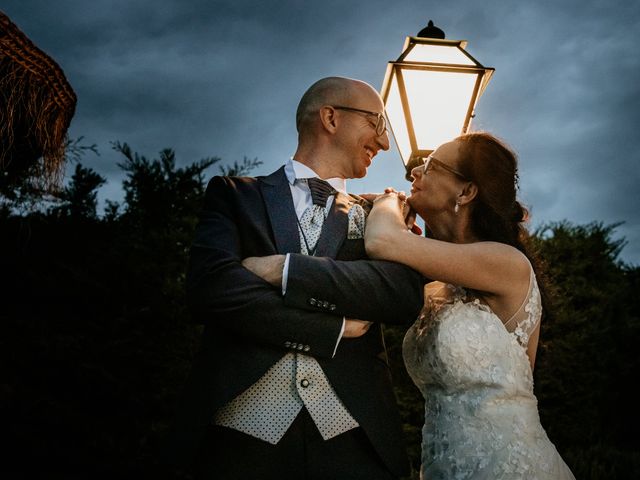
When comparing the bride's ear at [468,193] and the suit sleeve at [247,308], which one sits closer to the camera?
the suit sleeve at [247,308]

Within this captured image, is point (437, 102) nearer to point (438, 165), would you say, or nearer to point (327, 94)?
point (438, 165)

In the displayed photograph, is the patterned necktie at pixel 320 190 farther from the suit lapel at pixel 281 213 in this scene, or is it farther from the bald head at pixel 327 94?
the bald head at pixel 327 94

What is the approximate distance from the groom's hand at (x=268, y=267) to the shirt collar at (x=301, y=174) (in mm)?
543

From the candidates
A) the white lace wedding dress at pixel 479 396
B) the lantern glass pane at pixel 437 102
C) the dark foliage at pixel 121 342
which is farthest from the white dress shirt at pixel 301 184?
the dark foliage at pixel 121 342

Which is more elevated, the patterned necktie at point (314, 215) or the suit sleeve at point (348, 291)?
the patterned necktie at point (314, 215)

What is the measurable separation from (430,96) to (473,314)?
1.26m

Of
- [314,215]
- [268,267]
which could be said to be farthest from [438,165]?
[268,267]

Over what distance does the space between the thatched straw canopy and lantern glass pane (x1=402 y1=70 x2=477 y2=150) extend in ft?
6.31

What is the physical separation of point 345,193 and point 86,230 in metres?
4.87

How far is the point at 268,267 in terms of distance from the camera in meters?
2.23

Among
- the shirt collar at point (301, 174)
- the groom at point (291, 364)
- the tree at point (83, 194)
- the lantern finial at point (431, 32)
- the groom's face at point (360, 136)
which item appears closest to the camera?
the groom at point (291, 364)

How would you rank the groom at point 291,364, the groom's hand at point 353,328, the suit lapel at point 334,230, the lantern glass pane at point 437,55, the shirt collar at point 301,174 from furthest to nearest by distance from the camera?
the lantern glass pane at point 437,55 < the shirt collar at point 301,174 < the suit lapel at point 334,230 < the groom's hand at point 353,328 < the groom at point 291,364

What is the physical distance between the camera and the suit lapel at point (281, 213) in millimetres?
2383

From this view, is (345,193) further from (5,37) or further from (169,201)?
(169,201)
